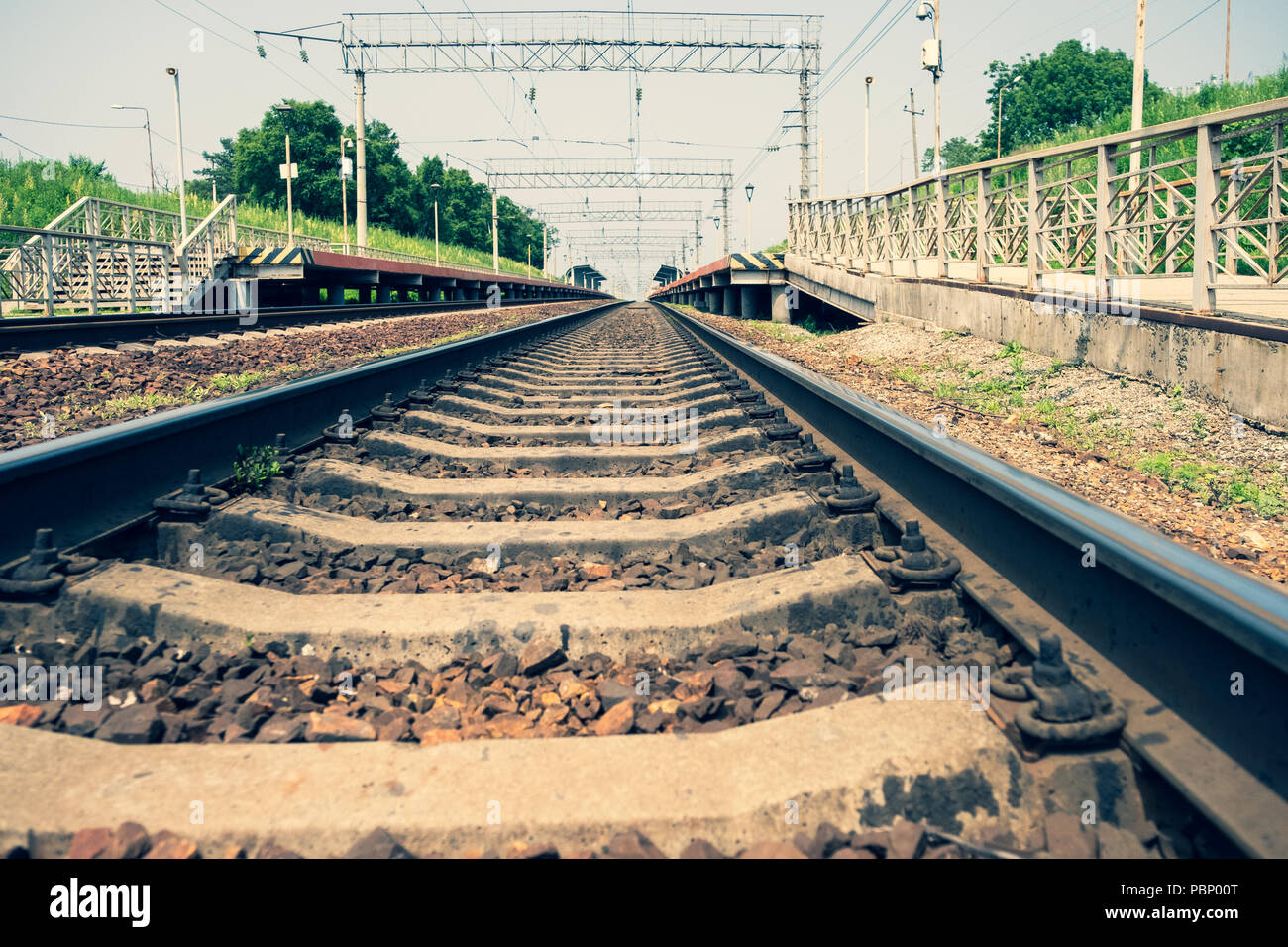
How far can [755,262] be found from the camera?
69.7 feet

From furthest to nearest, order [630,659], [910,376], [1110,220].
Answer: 1. [910,376]
2. [1110,220]
3. [630,659]

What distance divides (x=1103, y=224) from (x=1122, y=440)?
13.3ft

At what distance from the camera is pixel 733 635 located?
85.2 inches

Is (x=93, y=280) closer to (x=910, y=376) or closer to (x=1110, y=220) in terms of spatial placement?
(x=910, y=376)

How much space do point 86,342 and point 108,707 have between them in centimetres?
896

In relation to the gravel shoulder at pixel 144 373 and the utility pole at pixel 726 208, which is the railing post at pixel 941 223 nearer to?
the gravel shoulder at pixel 144 373

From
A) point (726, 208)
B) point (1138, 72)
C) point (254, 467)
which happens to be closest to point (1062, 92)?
point (726, 208)

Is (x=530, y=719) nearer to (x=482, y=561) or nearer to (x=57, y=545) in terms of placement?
(x=482, y=561)

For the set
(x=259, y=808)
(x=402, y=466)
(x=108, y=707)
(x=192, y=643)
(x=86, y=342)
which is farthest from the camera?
(x=86, y=342)

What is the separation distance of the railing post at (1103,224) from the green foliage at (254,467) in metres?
7.38

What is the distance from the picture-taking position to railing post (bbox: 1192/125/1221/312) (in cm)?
633

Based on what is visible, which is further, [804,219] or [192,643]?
[804,219]
